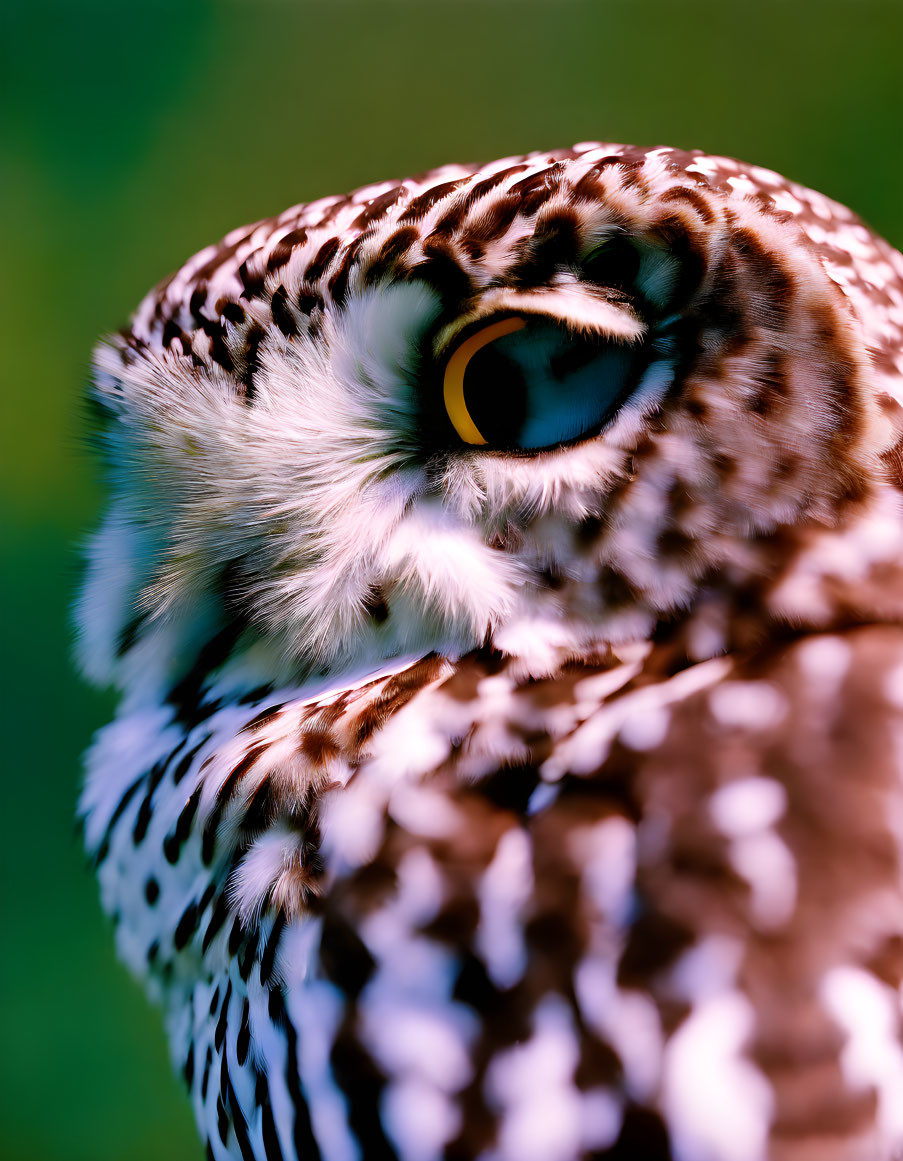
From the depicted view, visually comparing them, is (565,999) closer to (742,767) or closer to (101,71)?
(742,767)

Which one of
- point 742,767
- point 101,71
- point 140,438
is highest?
point 101,71

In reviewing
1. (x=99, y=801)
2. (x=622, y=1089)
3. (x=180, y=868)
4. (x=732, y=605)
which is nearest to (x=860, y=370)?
(x=732, y=605)

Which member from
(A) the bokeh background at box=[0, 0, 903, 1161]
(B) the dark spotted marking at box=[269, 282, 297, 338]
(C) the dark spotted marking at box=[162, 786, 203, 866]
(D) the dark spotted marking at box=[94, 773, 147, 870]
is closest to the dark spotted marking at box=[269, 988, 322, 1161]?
(C) the dark spotted marking at box=[162, 786, 203, 866]

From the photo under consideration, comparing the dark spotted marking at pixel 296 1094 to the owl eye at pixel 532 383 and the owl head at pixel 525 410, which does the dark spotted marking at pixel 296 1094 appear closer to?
the owl head at pixel 525 410

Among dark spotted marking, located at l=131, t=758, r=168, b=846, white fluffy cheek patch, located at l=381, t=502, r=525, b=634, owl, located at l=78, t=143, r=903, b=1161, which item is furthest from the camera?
dark spotted marking, located at l=131, t=758, r=168, b=846

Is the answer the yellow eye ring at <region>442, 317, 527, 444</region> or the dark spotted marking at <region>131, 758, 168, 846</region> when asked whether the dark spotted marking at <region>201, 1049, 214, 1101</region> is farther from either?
the yellow eye ring at <region>442, 317, 527, 444</region>

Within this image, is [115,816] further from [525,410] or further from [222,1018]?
[525,410]

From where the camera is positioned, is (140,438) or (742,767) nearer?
(742,767)
